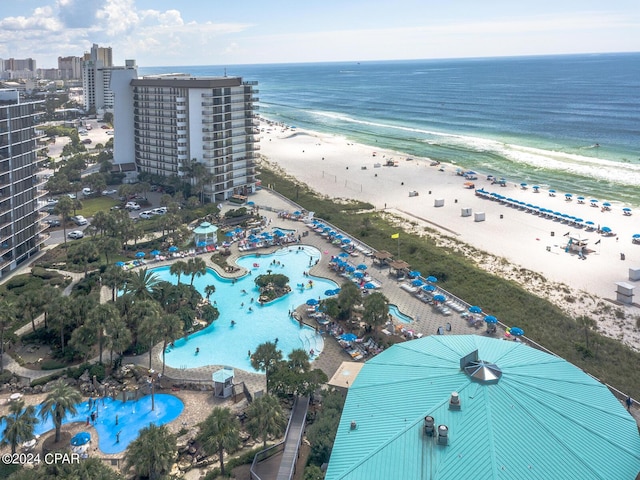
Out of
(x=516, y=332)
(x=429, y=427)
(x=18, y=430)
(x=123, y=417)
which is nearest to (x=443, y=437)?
(x=429, y=427)

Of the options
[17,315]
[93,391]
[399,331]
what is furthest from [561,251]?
[17,315]

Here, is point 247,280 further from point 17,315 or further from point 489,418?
point 489,418

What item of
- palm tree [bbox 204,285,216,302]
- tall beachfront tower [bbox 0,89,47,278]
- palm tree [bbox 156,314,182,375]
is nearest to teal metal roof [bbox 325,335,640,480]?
palm tree [bbox 156,314,182,375]

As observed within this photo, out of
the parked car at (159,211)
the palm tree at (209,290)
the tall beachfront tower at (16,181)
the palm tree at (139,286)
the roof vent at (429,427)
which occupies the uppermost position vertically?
the tall beachfront tower at (16,181)

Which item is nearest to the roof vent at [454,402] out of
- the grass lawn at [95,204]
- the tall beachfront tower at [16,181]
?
the tall beachfront tower at [16,181]

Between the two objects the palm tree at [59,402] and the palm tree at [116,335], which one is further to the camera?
the palm tree at [116,335]

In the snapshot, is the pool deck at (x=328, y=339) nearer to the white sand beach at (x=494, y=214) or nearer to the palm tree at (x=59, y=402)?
the palm tree at (x=59, y=402)
